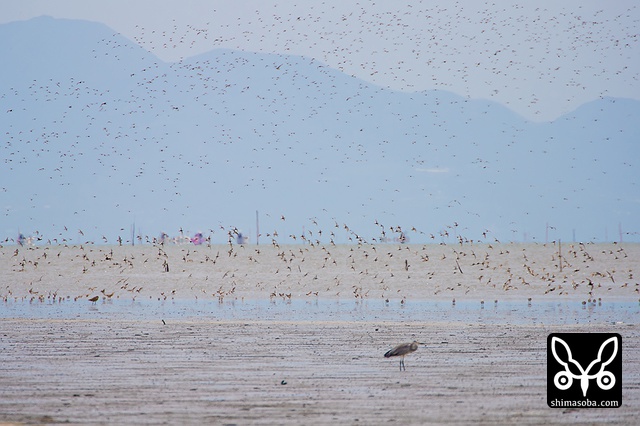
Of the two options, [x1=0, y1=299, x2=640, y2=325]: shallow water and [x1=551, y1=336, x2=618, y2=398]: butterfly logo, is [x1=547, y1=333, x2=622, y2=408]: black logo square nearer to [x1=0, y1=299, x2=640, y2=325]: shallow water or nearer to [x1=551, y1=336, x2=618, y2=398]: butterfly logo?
[x1=551, y1=336, x2=618, y2=398]: butterfly logo

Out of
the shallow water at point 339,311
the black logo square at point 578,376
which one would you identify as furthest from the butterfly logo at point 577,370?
the shallow water at point 339,311

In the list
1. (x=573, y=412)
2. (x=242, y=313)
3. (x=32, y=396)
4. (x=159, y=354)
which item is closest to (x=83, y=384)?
(x=32, y=396)

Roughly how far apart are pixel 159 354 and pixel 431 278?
102 feet

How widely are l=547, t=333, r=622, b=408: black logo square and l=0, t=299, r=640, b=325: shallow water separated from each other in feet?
47.7

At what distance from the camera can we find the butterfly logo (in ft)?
51.0

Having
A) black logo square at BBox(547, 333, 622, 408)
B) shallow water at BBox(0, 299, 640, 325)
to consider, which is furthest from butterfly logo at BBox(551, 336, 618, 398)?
shallow water at BBox(0, 299, 640, 325)

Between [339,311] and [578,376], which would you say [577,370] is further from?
[339,311]

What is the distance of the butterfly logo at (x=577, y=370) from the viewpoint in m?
15.5

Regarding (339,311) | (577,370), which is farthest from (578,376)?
(339,311)

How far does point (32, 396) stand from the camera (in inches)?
643

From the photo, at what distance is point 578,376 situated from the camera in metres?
15.6

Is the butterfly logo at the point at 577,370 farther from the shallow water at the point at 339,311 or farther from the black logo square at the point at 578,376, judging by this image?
the shallow water at the point at 339,311

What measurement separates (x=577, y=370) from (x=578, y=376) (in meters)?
0.15

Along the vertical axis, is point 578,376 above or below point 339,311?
above
